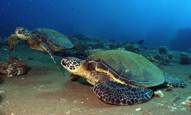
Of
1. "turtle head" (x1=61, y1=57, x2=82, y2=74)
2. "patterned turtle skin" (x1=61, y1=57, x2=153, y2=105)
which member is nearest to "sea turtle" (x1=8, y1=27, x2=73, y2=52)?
"turtle head" (x1=61, y1=57, x2=82, y2=74)

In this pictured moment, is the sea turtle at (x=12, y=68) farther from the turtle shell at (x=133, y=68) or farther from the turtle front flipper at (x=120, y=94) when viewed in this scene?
the turtle front flipper at (x=120, y=94)

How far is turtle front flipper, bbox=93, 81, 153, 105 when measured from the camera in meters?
5.74

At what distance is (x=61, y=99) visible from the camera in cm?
624

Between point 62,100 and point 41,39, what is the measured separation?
4223 mm

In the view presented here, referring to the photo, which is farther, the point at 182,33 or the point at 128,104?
the point at 182,33

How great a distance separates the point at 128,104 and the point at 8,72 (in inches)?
140

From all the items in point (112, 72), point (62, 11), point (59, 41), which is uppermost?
point (62, 11)

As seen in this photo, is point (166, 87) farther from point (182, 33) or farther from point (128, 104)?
point (182, 33)

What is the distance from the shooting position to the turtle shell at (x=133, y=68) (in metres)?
6.49

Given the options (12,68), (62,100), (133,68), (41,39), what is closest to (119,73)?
(133,68)

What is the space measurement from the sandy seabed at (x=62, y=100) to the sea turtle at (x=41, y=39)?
1.88 metres

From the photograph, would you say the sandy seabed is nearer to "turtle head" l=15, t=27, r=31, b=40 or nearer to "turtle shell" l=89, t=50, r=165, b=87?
"turtle shell" l=89, t=50, r=165, b=87

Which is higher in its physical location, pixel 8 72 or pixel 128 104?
pixel 8 72

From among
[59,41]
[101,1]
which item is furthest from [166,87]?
[101,1]
